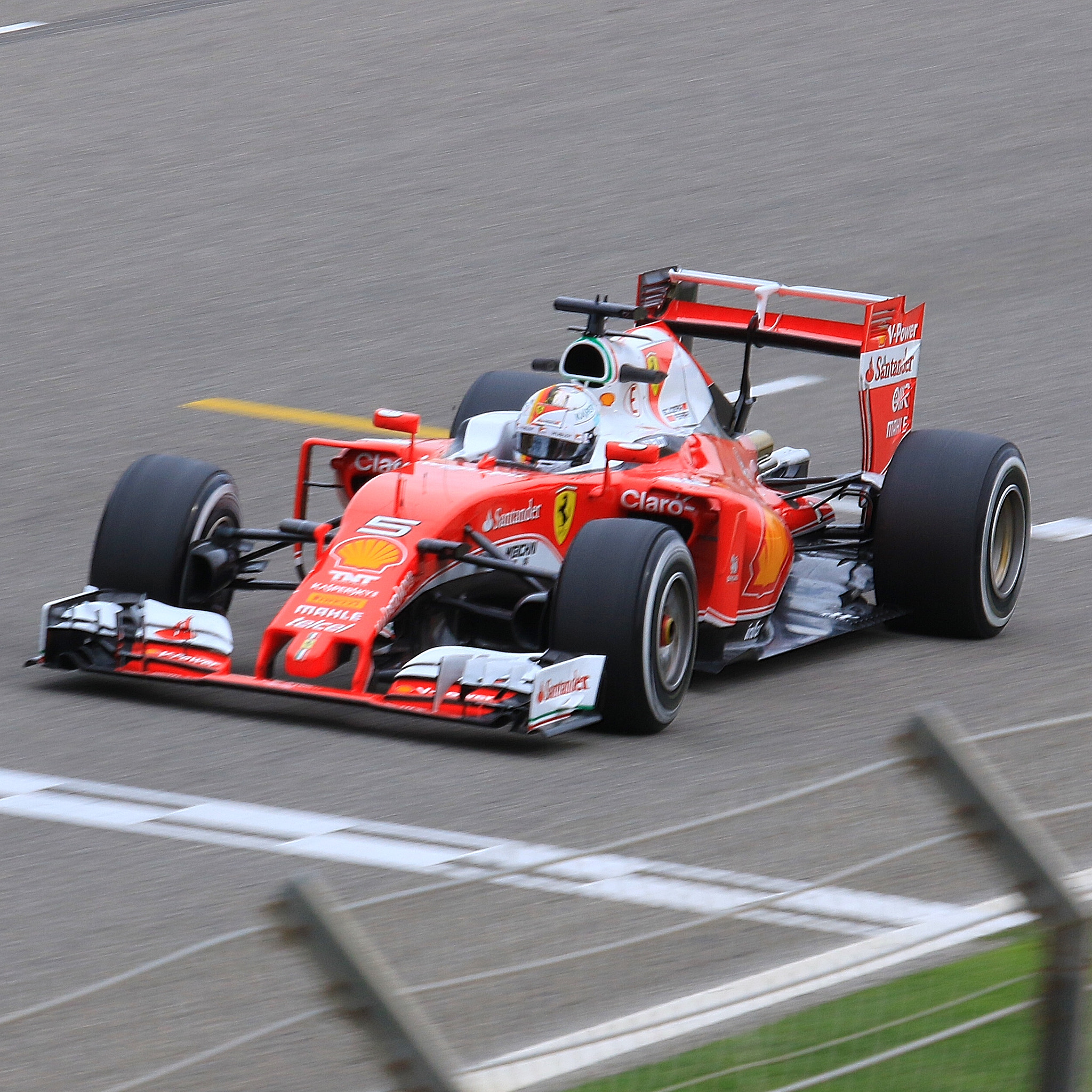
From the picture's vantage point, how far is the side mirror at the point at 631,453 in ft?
27.0

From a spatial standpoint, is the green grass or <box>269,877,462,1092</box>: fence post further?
the green grass

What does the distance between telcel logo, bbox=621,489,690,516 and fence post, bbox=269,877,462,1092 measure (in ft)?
17.7

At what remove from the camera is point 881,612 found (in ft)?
30.1

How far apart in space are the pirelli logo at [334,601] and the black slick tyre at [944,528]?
2.60 meters

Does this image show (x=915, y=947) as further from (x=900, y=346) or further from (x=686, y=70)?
(x=686, y=70)

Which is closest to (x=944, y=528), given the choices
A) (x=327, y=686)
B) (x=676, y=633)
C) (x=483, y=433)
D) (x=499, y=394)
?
(x=676, y=633)

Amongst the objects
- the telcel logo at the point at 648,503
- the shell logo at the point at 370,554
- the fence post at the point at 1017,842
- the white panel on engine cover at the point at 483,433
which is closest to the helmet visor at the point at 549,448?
the white panel on engine cover at the point at 483,433

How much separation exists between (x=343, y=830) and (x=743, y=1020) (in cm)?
317

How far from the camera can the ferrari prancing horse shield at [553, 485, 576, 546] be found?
322 inches

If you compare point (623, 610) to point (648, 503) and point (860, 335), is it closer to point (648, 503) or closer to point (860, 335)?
point (648, 503)

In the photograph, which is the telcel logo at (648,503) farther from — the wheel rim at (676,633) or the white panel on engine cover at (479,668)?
the white panel on engine cover at (479,668)

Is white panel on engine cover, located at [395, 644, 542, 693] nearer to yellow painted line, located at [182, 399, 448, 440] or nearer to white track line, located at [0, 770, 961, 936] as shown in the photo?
white track line, located at [0, 770, 961, 936]

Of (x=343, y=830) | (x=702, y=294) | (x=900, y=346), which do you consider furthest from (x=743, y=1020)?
(x=702, y=294)

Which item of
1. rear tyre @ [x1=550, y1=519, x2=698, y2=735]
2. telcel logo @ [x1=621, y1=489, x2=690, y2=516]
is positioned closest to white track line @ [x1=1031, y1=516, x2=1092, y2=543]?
telcel logo @ [x1=621, y1=489, x2=690, y2=516]
